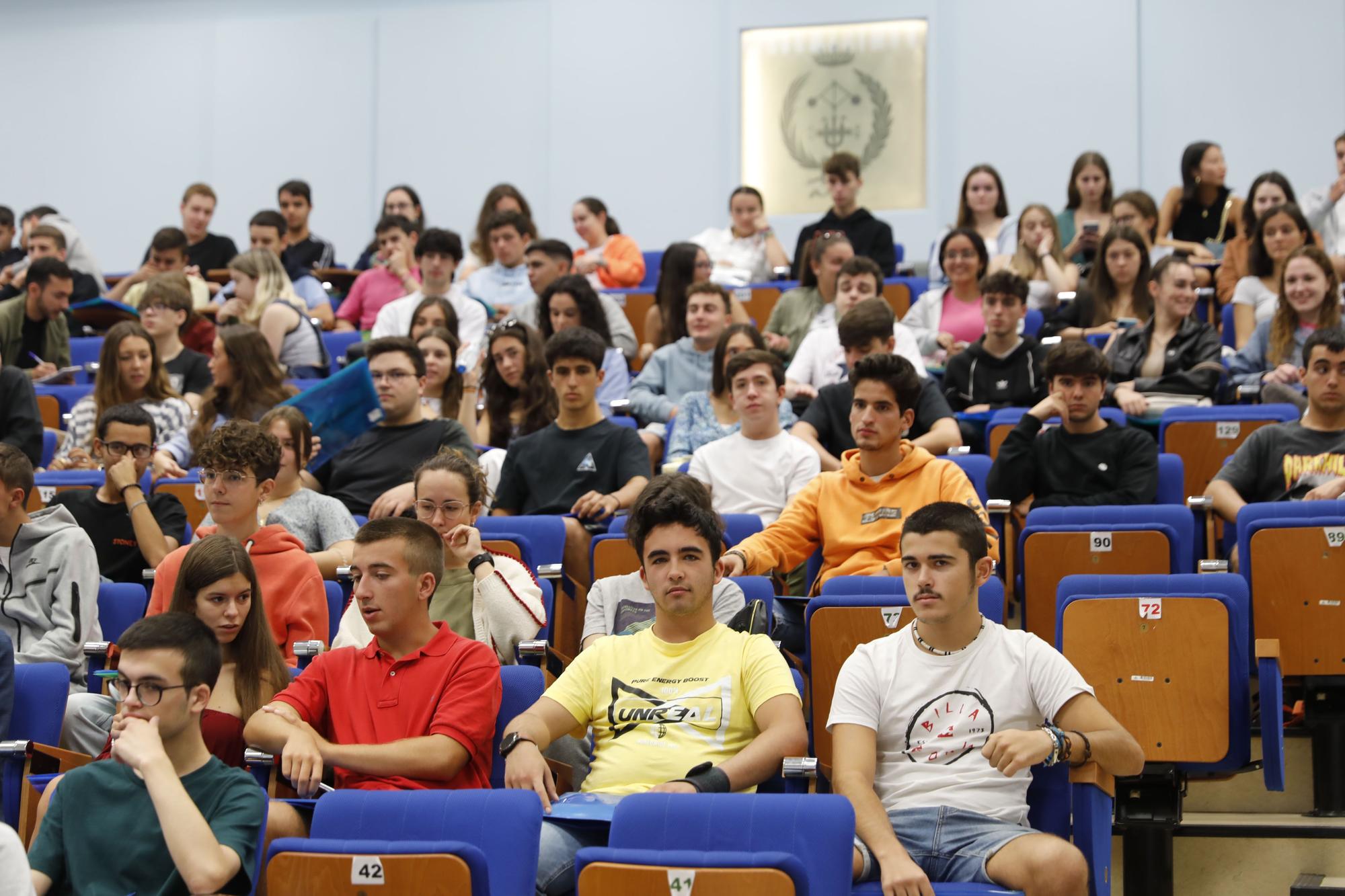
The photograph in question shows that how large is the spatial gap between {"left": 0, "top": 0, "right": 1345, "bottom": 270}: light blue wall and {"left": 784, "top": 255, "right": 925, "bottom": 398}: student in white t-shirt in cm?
310

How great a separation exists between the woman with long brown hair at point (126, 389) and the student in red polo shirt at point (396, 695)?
2771 mm

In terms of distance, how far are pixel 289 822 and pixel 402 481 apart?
7.50 feet

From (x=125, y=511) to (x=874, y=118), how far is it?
20.0 feet

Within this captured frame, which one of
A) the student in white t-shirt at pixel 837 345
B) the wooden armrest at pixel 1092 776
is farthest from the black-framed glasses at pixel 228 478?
the student in white t-shirt at pixel 837 345

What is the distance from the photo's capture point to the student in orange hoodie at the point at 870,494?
4066 mm

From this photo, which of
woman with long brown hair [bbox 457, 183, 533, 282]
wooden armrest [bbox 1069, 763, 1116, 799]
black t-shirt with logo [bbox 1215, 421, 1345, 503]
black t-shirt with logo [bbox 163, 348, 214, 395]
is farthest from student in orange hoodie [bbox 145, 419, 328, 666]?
woman with long brown hair [bbox 457, 183, 533, 282]

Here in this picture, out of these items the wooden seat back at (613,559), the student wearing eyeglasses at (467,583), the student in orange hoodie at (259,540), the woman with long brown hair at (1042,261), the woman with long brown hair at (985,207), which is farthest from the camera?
the woman with long brown hair at (985,207)

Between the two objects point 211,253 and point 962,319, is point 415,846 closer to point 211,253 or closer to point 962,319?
point 962,319

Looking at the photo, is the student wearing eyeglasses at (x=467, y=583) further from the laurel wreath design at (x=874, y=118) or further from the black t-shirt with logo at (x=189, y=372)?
the laurel wreath design at (x=874, y=118)

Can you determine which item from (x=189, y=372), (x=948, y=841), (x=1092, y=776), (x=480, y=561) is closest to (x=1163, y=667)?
(x=1092, y=776)

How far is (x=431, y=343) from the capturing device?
581cm

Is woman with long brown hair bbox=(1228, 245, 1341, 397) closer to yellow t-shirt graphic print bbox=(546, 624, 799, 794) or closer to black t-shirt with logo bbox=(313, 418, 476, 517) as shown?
black t-shirt with logo bbox=(313, 418, 476, 517)

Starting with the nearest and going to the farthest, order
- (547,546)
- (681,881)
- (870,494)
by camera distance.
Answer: (681,881) < (870,494) < (547,546)

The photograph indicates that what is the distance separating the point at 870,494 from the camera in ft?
13.6
